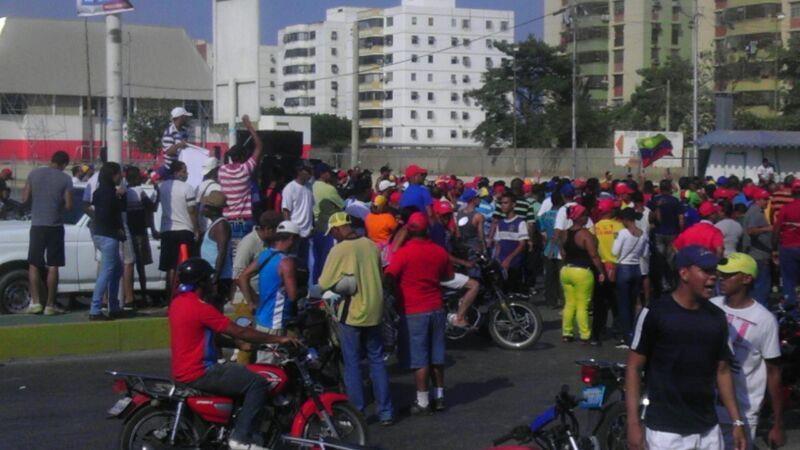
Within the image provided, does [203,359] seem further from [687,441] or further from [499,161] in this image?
[499,161]

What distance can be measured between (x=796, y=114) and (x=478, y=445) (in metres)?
53.4

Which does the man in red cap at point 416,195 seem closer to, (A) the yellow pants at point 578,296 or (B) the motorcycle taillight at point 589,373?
(A) the yellow pants at point 578,296

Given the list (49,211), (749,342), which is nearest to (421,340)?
(749,342)

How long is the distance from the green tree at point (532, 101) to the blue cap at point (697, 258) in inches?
2443

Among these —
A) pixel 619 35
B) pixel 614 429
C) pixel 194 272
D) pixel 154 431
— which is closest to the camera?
pixel 614 429

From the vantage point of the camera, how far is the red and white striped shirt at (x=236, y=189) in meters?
12.8

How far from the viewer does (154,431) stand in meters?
7.12

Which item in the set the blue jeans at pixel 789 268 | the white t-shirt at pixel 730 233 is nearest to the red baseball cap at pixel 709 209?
the white t-shirt at pixel 730 233

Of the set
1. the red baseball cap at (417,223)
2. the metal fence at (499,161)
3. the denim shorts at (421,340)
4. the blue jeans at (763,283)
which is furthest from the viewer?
the metal fence at (499,161)

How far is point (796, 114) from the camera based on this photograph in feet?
189

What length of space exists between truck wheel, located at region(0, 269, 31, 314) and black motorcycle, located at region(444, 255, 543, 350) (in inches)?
207

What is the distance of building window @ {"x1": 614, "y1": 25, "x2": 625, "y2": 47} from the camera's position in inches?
3351

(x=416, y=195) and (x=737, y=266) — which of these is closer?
(x=737, y=266)

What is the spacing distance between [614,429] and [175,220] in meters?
7.00
